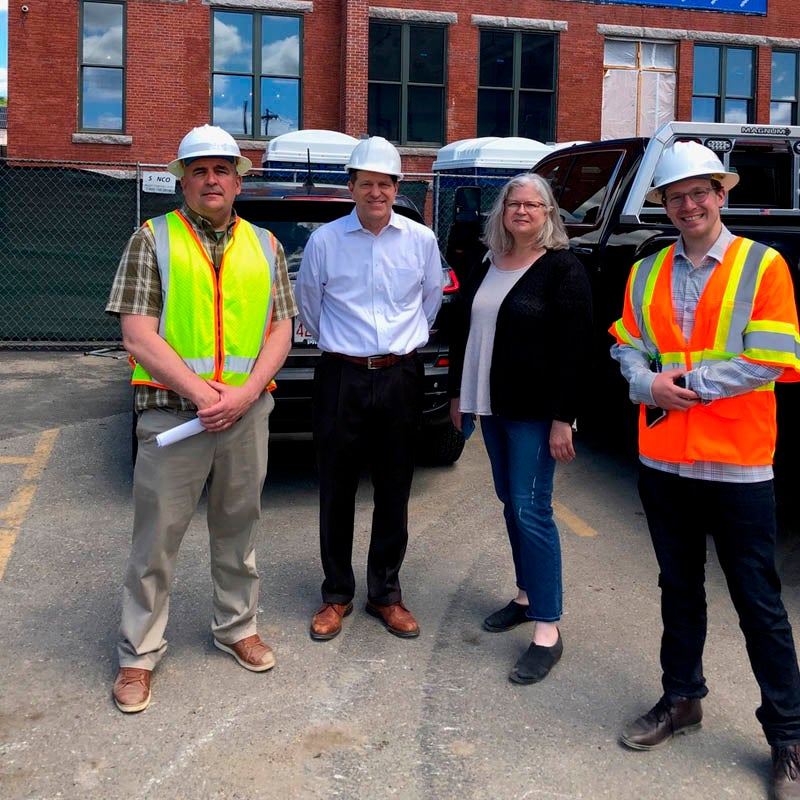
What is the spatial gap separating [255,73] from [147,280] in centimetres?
1842

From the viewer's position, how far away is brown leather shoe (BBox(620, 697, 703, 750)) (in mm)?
3359

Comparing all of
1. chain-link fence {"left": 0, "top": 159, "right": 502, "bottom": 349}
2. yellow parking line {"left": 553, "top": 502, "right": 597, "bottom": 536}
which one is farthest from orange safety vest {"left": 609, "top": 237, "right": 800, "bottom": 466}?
chain-link fence {"left": 0, "top": 159, "right": 502, "bottom": 349}

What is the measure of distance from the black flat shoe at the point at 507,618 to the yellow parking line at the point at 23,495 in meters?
2.38

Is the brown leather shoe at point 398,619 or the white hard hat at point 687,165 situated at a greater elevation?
the white hard hat at point 687,165

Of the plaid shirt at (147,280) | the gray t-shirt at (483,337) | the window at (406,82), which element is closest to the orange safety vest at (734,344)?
the gray t-shirt at (483,337)

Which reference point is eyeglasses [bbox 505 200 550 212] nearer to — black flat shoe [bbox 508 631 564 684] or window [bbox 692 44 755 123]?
black flat shoe [bbox 508 631 564 684]

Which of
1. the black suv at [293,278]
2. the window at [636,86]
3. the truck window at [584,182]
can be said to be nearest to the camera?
the black suv at [293,278]

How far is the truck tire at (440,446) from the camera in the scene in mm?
6645

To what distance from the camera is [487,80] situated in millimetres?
22031

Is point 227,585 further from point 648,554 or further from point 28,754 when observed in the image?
point 648,554

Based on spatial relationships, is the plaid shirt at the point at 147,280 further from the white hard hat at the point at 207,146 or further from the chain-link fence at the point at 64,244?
the chain-link fence at the point at 64,244

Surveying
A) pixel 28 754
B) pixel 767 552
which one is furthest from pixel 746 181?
pixel 28 754

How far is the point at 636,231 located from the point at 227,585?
137 inches

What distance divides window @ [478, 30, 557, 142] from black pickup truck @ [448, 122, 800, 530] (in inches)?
605
